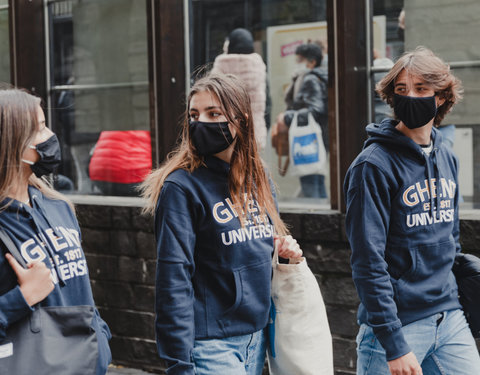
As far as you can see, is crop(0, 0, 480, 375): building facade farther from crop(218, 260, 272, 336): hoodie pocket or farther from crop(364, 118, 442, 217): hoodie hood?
crop(218, 260, 272, 336): hoodie pocket

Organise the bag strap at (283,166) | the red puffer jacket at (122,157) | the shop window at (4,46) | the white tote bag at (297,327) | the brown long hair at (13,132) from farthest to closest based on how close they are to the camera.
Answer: the shop window at (4,46) < the red puffer jacket at (122,157) < the bag strap at (283,166) < the white tote bag at (297,327) < the brown long hair at (13,132)

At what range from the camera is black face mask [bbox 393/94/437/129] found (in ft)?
10.3

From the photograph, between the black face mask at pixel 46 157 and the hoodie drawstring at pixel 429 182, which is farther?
the hoodie drawstring at pixel 429 182

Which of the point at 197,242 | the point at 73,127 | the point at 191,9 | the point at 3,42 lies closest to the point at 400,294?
the point at 197,242

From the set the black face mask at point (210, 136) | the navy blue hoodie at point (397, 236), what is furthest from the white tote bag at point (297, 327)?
the black face mask at point (210, 136)

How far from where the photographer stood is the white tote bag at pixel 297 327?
2.86m

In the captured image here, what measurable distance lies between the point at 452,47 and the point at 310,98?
3.75 ft

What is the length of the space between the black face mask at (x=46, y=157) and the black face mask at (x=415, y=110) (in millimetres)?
1378

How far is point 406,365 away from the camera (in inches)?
116

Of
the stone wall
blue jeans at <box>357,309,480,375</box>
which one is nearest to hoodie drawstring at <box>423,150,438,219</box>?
blue jeans at <box>357,309,480,375</box>

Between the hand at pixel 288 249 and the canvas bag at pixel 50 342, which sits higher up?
the hand at pixel 288 249

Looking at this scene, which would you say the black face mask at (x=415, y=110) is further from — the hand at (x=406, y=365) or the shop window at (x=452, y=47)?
the shop window at (x=452, y=47)

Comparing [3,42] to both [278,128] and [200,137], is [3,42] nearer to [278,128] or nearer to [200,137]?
[278,128]

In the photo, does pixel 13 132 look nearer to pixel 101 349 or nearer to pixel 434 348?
pixel 101 349
